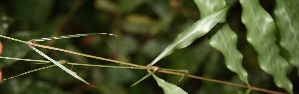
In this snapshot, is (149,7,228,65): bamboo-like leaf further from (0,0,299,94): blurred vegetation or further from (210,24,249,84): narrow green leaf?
(0,0,299,94): blurred vegetation

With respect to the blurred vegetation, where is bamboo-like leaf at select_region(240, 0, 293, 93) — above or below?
below

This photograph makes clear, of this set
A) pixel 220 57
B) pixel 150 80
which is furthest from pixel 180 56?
pixel 150 80

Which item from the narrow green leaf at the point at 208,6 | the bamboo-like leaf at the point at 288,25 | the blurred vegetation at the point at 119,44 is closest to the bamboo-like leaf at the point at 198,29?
the narrow green leaf at the point at 208,6

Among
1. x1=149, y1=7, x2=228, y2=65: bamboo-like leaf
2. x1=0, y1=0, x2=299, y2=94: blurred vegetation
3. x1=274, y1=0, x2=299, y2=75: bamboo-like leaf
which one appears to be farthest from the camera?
x1=0, y1=0, x2=299, y2=94: blurred vegetation

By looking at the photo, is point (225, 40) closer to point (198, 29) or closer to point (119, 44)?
point (198, 29)

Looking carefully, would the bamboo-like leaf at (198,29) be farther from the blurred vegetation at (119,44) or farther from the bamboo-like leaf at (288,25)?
the blurred vegetation at (119,44)

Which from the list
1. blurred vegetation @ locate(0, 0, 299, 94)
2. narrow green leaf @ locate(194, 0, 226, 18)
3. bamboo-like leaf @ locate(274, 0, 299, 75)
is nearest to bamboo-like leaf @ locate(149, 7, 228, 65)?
narrow green leaf @ locate(194, 0, 226, 18)

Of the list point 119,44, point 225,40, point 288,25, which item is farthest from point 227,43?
point 119,44
